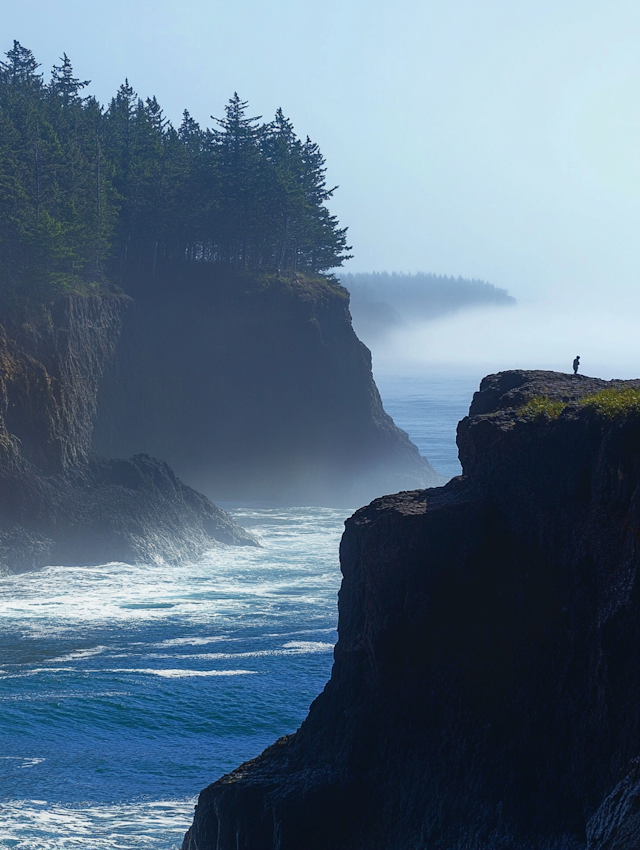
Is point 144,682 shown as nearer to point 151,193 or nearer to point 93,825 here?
point 93,825

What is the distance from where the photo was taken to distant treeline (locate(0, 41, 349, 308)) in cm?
7656

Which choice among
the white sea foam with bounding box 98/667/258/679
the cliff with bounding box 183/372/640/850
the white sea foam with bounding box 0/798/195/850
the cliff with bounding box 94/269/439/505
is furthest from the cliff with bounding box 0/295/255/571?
the cliff with bounding box 183/372/640/850

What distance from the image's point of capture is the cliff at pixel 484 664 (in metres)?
16.1

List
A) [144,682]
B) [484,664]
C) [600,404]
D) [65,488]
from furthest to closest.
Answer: [65,488] → [144,682] → [484,664] → [600,404]

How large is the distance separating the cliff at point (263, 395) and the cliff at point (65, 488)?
56.0 ft

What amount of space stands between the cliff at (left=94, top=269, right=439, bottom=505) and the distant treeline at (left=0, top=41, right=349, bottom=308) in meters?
5.41

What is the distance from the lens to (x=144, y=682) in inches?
1563

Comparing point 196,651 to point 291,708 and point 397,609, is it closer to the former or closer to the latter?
point 291,708

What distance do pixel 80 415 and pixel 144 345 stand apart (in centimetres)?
1515

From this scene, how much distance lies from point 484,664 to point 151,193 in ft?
257

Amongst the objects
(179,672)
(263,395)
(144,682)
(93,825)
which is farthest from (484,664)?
(263,395)

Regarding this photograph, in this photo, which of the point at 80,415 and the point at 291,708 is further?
the point at 80,415

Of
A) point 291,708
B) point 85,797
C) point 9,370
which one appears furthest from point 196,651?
point 9,370

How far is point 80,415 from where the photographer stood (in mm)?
70375
